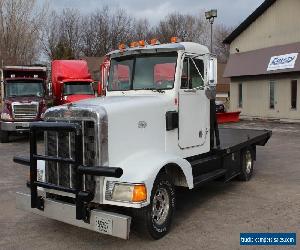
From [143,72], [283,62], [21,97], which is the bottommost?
[21,97]

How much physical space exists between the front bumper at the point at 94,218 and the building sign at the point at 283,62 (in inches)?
812

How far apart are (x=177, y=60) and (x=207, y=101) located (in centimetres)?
116

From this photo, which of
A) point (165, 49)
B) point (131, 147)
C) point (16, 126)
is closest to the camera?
point (131, 147)

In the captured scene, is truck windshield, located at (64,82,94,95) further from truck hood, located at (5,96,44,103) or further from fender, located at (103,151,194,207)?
fender, located at (103,151,194,207)

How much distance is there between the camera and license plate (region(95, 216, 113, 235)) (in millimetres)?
5082

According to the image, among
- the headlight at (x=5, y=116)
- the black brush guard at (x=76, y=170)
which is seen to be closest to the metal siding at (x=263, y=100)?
the headlight at (x=5, y=116)

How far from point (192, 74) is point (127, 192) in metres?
2.63

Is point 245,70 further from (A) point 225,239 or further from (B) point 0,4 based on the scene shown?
(B) point 0,4

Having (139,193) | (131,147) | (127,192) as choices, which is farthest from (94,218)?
(131,147)

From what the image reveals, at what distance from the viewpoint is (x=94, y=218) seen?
5.21 meters

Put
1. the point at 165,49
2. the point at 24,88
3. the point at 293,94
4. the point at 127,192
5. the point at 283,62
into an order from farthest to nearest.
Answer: the point at 293,94, the point at 283,62, the point at 24,88, the point at 165,49, the point at 127,192

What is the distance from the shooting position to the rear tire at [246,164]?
30.2 ft

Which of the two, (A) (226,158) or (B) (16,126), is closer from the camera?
(A) (226,158)

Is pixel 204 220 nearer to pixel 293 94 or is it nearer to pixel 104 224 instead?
pixel 104 224
